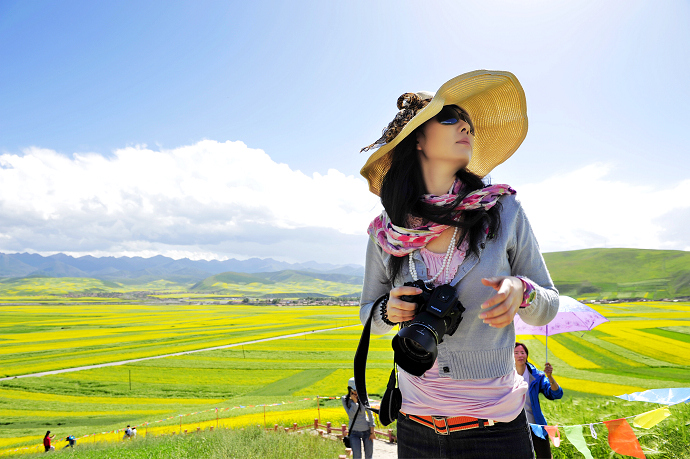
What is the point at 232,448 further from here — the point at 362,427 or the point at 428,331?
the point at 428,331

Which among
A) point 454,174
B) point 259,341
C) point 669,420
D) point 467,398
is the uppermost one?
point 454,174

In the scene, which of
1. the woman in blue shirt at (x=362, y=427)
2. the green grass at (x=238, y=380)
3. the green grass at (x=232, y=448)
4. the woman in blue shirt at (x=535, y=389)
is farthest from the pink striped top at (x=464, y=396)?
the green grass at (x=232, y=448)

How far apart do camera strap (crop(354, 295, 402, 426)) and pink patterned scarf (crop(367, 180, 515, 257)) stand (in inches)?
8.6

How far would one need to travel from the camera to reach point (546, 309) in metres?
1.26

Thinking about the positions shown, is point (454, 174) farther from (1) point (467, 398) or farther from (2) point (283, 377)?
(2) point (283, 377)

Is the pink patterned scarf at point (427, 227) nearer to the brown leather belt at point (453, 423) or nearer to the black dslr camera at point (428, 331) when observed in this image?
the black dslr camera at point (428, 331)

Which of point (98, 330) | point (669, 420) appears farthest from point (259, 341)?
point (669, 420)

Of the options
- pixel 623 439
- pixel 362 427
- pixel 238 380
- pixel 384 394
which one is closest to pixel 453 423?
pixel 384 394

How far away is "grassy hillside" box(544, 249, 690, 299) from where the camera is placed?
66.4 metres

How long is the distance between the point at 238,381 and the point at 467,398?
28.8 meters

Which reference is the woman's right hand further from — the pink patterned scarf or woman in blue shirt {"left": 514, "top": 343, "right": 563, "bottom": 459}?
woman in blue shirt {"left": 514, "top": 343, "right": 563, "bottom": 459}

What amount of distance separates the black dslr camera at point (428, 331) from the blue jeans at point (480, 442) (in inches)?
10.7

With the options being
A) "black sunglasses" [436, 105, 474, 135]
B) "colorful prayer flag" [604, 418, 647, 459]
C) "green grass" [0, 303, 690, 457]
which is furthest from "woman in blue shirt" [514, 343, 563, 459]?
"black sunglasses" [436, 105, 474, 135]

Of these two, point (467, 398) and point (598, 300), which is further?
point (598, 300)
